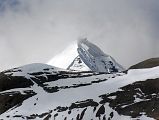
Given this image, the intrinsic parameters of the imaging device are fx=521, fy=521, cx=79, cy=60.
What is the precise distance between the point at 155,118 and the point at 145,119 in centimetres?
433

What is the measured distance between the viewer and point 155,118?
197 metres

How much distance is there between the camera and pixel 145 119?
655 ft
